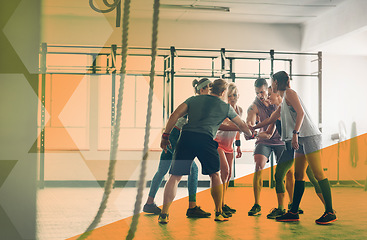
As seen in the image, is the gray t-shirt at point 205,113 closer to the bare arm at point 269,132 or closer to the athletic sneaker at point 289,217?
the bare arm at point 269,132

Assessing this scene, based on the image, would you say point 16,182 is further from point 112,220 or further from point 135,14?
point 135,14

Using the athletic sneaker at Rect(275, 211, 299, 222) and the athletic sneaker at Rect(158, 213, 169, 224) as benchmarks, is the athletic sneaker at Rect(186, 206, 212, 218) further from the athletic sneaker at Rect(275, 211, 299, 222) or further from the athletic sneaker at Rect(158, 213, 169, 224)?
the athletic sneaker at Rect(275, 211, 299, 222)

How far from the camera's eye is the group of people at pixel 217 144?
449 cm

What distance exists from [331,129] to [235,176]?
2129mm

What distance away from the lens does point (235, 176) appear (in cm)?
885

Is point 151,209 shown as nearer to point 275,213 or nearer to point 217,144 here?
point 217,144

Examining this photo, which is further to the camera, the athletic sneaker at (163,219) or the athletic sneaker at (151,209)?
the athletic sneaker at (151,209)

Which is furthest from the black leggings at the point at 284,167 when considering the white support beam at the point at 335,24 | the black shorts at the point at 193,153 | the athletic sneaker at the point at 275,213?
the white support beam at the point at 335,24

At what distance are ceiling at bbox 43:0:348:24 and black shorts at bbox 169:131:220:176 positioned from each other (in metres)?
3.42

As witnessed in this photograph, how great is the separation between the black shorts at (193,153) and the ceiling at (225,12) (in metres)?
3.42

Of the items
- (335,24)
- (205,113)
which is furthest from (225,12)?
(205,113)

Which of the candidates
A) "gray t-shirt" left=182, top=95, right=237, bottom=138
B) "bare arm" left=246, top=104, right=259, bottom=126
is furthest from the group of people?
"bare arm" left=246, top=104, right=259, bottom=126

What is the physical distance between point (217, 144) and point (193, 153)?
0.29 metres

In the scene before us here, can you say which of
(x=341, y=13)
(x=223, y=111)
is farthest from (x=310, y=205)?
(x=341, y=13)
